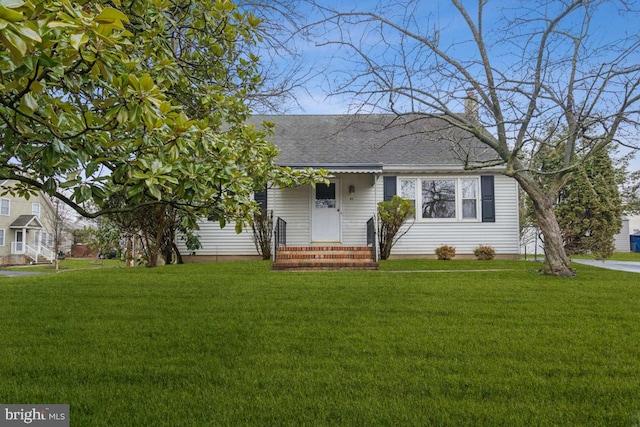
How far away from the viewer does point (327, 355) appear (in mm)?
3639

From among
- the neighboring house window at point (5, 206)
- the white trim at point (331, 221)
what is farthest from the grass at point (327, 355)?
the neighboring house window at point (5, 206)

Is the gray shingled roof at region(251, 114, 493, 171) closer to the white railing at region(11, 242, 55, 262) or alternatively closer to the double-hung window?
the double-hung window

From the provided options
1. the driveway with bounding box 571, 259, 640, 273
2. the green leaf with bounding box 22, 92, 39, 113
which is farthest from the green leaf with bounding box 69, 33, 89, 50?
the driveway with bounding box 571, 259, 640, 273

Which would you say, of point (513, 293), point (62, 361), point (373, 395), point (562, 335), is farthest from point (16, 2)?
point (513, 293)

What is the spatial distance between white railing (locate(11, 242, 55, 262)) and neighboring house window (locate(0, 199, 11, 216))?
237cm

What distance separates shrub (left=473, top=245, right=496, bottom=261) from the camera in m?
12.1

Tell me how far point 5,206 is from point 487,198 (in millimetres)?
32940

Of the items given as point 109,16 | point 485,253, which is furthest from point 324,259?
point 109,16

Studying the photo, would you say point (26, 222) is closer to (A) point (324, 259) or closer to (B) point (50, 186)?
(A) point (324, 259)

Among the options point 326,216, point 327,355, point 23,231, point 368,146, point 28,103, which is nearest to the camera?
point 28,103

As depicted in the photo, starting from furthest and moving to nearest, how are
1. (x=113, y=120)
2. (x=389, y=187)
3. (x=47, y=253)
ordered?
(x=47, y=253) → (x=389, y=187) → (x=113, y=120)

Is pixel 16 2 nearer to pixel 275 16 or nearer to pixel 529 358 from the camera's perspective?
pixel 529 358

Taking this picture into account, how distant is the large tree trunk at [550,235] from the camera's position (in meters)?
8.18

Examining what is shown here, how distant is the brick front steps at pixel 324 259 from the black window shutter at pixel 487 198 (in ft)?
15.1
